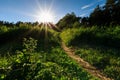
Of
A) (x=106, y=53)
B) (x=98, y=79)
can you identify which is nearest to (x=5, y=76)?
(x=98, y=79)

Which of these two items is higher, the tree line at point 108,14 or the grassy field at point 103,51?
the tree line at point 108,14

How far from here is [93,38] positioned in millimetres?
32125

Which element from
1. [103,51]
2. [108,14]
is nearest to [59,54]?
[103,51]

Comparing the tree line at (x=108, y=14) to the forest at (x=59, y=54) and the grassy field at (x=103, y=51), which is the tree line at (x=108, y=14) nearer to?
the forest at (x=59, y=54)

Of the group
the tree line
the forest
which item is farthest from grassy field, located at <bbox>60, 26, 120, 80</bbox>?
the tree line

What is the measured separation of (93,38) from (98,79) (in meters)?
16.9

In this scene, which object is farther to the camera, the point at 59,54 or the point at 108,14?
the point at 108,14

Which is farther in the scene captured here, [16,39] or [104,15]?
[104,15]

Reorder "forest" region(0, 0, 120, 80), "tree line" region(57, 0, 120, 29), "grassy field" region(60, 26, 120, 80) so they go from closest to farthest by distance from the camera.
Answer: "forest" region(0, 0, 120, 80), "grassy field" region(60, 26, 120, 80), "tree line" region(57, 0, 120, 29)

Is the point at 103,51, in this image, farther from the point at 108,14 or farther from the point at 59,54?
the point at 108,14

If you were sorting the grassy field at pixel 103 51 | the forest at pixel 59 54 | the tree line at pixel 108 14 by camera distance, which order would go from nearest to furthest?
the forest at pixel 59 54
the grassy field at pixel 103 51
the tree line at pixel 108 14

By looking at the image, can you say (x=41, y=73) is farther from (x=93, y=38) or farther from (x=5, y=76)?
(x=93, y=38)

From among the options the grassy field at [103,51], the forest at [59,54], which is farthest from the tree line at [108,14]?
the grassy field at [103,51]

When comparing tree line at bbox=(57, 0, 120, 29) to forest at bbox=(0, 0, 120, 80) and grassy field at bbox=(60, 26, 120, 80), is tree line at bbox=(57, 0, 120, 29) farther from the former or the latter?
grassy field at bbox=(60, 26, 120, 80)
